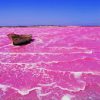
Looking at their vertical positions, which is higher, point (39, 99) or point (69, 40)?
point (69, 40)

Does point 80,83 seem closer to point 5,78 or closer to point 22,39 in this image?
point 5,78

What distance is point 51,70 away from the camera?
4.80m

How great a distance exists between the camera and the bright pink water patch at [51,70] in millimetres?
3979

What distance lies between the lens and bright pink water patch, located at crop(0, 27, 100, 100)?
398cm

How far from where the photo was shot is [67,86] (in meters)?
4.14

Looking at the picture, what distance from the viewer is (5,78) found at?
465 centimetres

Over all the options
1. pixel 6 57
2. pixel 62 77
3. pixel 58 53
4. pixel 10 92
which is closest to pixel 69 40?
pixel 58 53

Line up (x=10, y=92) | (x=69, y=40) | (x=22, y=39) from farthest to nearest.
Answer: (x=69, y=40)
(x=22, y=39)
(x=10, y=92)

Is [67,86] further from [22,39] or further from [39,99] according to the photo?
[22,39]

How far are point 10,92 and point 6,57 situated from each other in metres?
1.86

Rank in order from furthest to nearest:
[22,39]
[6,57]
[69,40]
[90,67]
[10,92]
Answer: [69,40], [22,39], [6,57], [90,67], [10,92]

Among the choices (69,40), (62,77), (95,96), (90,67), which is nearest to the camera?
(95,96)

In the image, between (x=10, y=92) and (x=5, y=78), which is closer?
(x=10, y=92)

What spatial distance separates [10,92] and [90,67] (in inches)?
71.7
